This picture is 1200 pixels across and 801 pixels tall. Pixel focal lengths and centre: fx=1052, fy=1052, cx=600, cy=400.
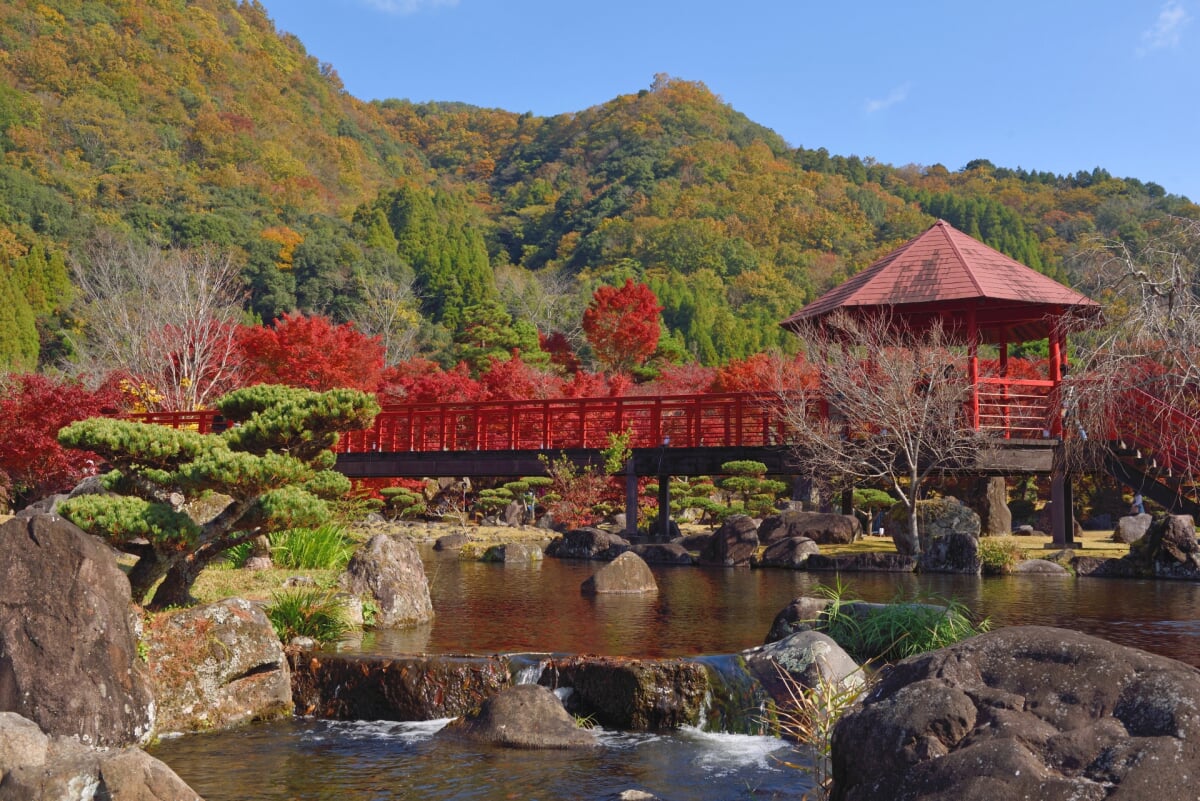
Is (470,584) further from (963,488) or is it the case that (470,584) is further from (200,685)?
(963,488)

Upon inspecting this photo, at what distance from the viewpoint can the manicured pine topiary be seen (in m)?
9.09

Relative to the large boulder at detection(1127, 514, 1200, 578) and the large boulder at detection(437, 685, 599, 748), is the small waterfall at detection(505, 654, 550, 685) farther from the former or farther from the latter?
the large boulder at detection(1127, 514, 1200, 578)

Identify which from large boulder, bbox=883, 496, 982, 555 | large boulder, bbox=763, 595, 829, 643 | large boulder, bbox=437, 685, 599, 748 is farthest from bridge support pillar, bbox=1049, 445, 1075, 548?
large boulder, bbox=437, 685, 599, 748

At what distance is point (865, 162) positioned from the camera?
260ft

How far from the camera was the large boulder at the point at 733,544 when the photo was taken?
19.5 metres

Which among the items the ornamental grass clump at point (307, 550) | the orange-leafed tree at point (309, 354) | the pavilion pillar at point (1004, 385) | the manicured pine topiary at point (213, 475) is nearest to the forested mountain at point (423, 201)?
the orange-leafed tree at point (309, 354)

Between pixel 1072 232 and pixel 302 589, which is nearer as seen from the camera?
pixel 302 589

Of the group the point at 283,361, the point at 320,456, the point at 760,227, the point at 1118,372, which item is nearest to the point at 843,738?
the point at 320,456

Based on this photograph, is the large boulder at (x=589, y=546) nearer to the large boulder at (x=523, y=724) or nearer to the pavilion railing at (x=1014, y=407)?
the pavilion railing at (x=1014, y=407)

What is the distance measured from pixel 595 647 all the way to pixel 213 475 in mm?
3946

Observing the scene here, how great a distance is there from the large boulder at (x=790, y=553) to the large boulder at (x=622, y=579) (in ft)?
14.4

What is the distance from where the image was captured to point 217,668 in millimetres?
8273

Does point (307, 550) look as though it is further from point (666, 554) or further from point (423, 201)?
point (423, 201)

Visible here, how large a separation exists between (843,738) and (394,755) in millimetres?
4091
